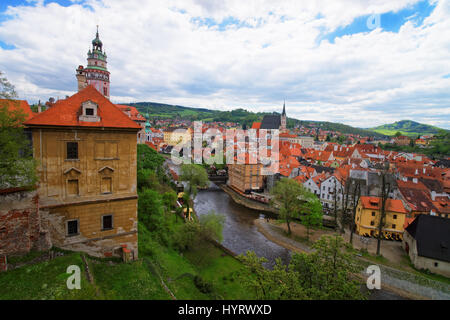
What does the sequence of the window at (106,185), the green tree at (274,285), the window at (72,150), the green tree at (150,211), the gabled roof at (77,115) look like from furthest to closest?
1. the green tree at (150,211)
2. the window at (106,185)
3. the window at (72,150)
4. the gabled roof at (77,115)
5. the green tree at (274,285)

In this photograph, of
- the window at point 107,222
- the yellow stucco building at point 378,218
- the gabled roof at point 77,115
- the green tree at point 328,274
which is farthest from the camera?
the yellow stucco building at point 378,218

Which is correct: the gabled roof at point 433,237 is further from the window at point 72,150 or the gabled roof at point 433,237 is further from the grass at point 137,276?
the window at point 72,150

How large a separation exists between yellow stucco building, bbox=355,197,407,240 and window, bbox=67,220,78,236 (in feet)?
101

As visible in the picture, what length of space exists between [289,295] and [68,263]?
1045cm

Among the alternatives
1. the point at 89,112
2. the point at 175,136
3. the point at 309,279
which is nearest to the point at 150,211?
the point at 89,112

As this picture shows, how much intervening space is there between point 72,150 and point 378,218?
108ft

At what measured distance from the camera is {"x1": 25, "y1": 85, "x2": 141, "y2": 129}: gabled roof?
1298cm

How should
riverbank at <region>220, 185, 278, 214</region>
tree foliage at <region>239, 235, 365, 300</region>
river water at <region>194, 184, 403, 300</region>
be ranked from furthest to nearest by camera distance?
riverbank at <region>220, 185, 278, 214</region>, river water at <region>194, 184, 403, 300</region>, tree foliage at <region>239, 235, 365, 300</region>

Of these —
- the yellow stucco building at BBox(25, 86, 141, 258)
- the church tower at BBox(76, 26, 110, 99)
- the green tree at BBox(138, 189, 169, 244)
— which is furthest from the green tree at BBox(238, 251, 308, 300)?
the church tower at BBox(76, 26, 110, 99)

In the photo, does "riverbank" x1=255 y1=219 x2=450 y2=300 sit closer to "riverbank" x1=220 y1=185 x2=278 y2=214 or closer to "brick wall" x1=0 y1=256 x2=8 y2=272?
"riverbank" x1=220 y1=185 x2=278 y2=214

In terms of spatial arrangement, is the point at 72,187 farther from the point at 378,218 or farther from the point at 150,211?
the point at 378,218

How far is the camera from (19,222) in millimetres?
11398

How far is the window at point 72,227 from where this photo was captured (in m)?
14.0

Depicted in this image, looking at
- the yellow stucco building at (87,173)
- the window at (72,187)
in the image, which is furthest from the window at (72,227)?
the window at (72,187)
